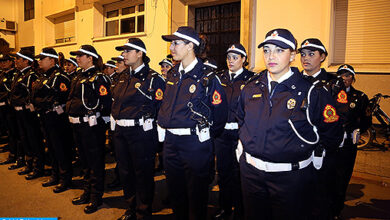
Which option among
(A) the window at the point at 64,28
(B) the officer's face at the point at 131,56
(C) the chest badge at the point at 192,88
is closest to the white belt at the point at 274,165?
(C) the chest badge at the point at 192,88

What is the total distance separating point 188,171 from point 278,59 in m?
1.52

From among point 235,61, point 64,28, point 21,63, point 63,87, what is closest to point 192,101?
point 235,61

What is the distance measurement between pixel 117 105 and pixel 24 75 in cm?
344

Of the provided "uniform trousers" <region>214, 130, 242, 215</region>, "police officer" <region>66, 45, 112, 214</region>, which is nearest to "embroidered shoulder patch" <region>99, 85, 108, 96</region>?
"police officer" <region>66, 45, 112, 214</region>

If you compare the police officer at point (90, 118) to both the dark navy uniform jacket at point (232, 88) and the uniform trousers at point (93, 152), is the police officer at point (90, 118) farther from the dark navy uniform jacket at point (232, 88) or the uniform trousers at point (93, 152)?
the dark navy uniform jacket at point (232, 88)

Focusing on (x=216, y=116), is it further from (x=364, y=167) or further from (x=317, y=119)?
(x=364, y=167)

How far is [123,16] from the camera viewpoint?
12.6 m

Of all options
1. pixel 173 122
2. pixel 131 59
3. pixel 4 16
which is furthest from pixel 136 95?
pixel 4 16

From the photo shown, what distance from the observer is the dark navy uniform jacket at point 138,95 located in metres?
3.63

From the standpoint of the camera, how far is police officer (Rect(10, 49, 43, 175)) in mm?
5590

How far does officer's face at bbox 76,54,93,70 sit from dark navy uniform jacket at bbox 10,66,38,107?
1.92 m

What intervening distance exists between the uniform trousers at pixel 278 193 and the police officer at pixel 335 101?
0.79 metres

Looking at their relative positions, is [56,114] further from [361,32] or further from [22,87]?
[361,32]

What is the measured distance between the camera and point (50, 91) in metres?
4.89
